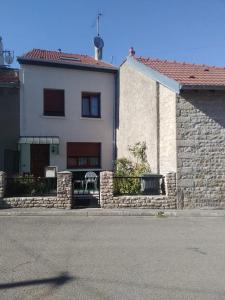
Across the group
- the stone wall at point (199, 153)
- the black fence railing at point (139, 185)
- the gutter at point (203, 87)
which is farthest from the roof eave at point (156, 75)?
the black fence railing at point (139, 185)

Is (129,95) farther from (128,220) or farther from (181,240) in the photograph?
(181,240)

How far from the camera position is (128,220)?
37.5 ft

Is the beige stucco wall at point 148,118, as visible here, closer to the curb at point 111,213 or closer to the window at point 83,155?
the window at point 83,155

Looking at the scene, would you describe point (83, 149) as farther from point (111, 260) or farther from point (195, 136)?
point (111, 260)

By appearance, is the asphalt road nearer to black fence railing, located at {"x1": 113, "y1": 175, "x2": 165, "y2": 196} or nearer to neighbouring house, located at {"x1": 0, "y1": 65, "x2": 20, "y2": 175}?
black fence railing, located at {"x1": 113, "y1": 175, "x2": 165, "y2": 196}

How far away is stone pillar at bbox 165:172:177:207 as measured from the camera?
42.5 feet

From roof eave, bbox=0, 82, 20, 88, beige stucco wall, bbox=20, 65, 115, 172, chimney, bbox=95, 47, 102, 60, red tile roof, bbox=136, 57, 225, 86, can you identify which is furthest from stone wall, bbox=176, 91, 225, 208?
chimney, bbox=95, 47, 102, 60

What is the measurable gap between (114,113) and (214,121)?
7.51m

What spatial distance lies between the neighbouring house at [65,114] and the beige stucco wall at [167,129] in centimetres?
556

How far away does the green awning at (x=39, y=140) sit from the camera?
707 inches

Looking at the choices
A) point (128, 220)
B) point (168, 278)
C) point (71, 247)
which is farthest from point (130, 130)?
point (168, 278)

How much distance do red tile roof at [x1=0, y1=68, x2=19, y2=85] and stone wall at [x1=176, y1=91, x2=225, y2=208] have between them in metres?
8.68

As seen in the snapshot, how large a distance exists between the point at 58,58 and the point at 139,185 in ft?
30.7

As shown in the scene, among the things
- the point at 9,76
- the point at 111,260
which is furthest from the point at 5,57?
the point at 111,260
